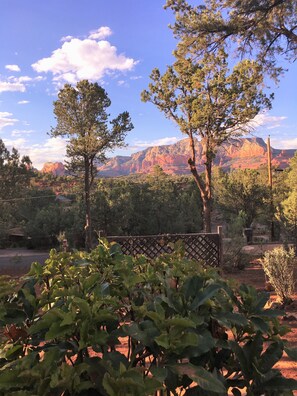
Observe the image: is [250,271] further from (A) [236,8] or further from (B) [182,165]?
(B) [182,165]

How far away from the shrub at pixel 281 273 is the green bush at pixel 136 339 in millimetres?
4835

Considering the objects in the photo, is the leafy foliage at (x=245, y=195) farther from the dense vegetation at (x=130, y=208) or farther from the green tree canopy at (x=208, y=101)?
the green tree canopy at (x=208, y=101)

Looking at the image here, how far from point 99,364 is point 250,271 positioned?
30.2 feet

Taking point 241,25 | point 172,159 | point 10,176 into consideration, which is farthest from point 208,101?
point 172,159

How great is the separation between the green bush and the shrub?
4.83m

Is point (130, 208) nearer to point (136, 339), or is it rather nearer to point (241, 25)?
point (241, 25)

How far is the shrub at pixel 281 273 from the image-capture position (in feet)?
18.8

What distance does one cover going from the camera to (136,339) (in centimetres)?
98

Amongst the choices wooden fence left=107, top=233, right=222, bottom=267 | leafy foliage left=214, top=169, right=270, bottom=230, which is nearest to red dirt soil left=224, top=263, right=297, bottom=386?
wooden fence left=107, top=233, right=222, bottom=267

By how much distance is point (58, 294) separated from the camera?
45.9 inches

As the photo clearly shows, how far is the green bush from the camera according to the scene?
87 centimetres

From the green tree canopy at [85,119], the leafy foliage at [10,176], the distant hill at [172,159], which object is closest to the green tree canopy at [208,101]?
the green tree canopy at [85,119]

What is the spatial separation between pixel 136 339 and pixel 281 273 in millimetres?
5438

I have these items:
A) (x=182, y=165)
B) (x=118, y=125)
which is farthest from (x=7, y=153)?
(x=182, y=165)
